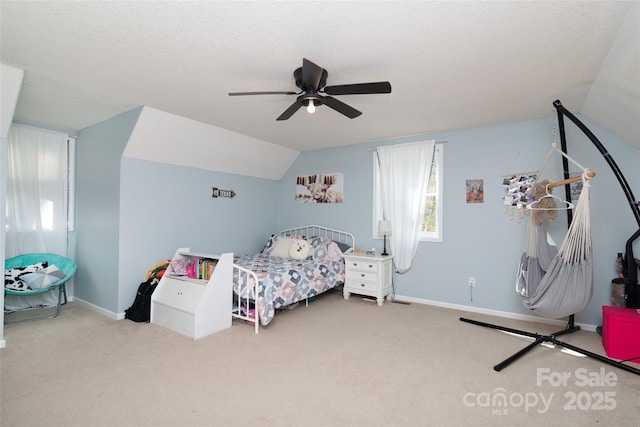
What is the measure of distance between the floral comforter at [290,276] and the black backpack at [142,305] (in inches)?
40.4

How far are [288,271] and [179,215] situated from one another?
1.78m

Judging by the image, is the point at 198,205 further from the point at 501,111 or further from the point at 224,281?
the point at 501,111

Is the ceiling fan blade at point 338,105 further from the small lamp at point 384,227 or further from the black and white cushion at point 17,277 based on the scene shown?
the black and white cushion at point 17,277

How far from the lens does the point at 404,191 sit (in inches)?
170

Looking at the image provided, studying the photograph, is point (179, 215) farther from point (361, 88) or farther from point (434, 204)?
point (434, 204)

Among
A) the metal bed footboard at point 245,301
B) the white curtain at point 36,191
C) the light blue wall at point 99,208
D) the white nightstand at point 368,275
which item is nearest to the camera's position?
the metal bed footboard at point 245,301

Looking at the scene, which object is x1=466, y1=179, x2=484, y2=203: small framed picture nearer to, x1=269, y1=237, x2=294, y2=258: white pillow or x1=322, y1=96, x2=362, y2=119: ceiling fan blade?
x1=322, y1=96, x2=362, y2=119: ceiling fan blade

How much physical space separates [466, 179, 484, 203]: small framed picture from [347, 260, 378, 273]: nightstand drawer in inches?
59.3

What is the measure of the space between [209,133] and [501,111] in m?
3.56

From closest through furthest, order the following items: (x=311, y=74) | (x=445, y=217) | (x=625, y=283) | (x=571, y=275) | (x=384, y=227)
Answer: (x=311, y=74)
(x=571, y=275)
(x=625, y=283)
(x=445, y=217)
(x=384, y=227)

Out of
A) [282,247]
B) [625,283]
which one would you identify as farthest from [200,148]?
[625,283]

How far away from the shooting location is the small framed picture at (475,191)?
3.88 metres

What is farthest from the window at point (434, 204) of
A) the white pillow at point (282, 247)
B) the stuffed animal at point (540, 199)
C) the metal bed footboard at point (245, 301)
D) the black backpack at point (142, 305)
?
the black backpack at point (142, 305)

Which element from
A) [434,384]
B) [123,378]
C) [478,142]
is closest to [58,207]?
[123,378]
